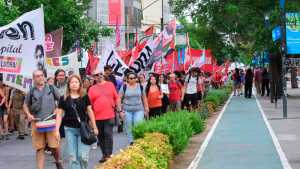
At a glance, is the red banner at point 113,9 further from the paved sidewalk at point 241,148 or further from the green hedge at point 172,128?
the green hedge at point 172,128

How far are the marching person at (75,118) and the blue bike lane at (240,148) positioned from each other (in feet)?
8.66

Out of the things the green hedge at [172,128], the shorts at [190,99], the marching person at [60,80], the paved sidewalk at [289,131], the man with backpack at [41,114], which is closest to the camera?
the man with backpack at [41,114]

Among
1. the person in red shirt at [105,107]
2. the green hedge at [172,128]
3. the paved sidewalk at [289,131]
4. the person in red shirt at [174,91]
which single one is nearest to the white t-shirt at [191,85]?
the person in red shirt at [174,91]

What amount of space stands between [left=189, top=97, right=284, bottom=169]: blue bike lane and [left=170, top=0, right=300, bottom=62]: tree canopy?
27.9 feet

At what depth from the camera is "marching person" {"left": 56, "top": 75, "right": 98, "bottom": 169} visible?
35.0 ft

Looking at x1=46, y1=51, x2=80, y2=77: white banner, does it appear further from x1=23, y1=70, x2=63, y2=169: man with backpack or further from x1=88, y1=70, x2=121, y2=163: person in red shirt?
x1=23, y1=70, x2=63, y2=169: man with backpack

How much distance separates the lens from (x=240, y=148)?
15.8 m

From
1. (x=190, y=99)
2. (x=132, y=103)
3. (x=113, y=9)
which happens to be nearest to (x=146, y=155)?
(x=132, y=103)

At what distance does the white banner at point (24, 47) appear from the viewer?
13.1m

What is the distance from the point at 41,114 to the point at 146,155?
6.80 ft

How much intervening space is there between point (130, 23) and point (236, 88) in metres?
38.3

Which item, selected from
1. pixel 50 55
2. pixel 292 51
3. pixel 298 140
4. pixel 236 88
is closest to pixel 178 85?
pixel 50 55

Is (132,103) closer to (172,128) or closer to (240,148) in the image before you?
(172,128)

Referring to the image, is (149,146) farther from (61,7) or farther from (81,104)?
(61,7)
